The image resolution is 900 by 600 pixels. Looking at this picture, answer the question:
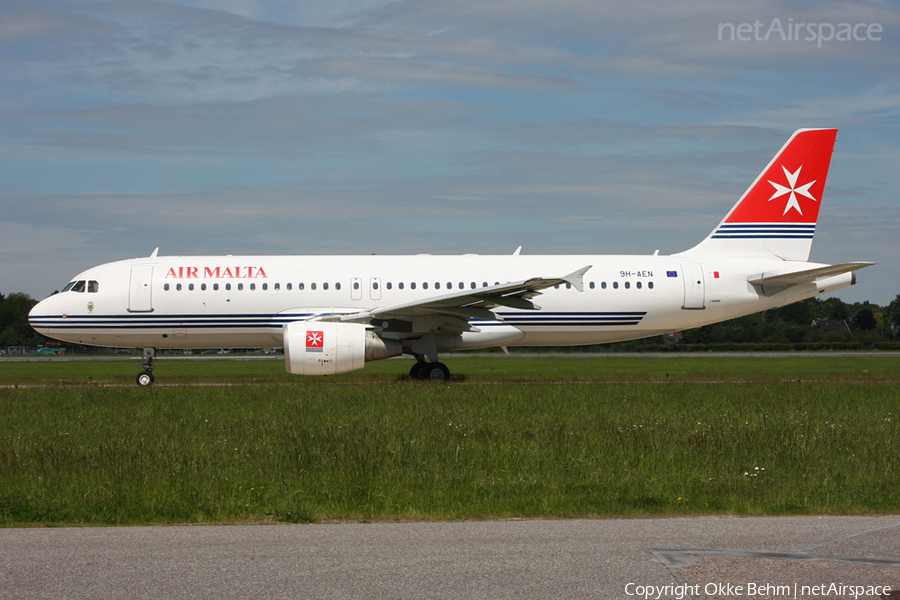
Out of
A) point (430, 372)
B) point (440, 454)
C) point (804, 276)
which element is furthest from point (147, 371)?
point (804, 276)

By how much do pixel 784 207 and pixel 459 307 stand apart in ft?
31.9

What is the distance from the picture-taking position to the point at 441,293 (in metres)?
20.9

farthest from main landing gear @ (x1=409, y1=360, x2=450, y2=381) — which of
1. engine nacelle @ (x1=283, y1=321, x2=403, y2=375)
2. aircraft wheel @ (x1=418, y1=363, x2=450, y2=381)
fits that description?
engine nacelle @ (x1=283, y1=321, x2=403, y2=375)

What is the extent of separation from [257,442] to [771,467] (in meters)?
6.23

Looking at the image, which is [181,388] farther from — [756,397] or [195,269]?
[756,397]

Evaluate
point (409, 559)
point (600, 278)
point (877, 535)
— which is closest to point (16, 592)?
point (409, 559)

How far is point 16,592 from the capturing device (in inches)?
182

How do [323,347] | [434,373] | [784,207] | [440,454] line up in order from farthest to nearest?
[784,207]
[434,373]
[323,347]
[440,454]

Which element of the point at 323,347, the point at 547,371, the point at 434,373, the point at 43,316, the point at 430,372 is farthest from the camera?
the point at 547,371

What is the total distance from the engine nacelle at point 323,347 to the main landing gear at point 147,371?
4364 mm

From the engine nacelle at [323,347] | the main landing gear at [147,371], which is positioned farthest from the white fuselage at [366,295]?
the engine nacelle at [323,347]

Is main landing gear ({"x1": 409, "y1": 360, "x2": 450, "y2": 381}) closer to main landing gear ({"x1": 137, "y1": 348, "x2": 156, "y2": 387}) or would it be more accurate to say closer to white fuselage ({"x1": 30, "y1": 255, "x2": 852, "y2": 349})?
white fuselage ({"x1": 30, "y1": 255, "x2": 852, "y2": 349})

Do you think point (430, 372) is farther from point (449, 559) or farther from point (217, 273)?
point (449, 559)

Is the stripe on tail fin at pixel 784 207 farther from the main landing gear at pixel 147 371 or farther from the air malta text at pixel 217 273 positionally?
the main landing gear at pixel 147 371
